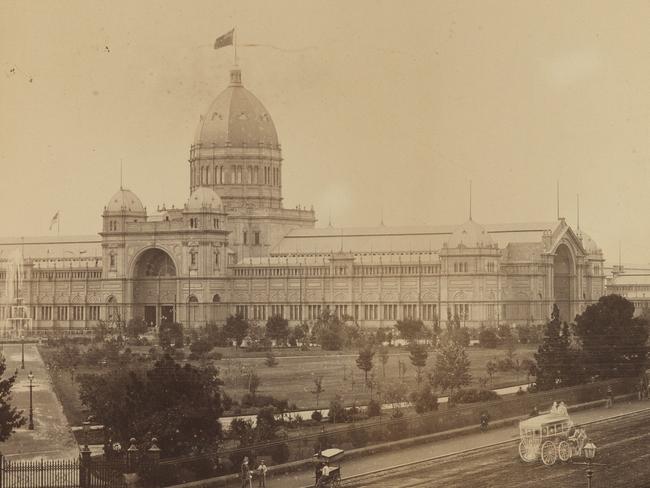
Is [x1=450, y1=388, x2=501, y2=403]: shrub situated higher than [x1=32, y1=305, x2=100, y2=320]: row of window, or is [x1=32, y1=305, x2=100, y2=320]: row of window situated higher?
[x1=32, y1=305, x2=100, y2=320]: row of window

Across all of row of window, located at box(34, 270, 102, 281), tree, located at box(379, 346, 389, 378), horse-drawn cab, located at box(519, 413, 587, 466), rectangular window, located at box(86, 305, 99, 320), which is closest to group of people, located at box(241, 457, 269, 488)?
horse-drawn cab, located at box(519, 413, 587, 466)

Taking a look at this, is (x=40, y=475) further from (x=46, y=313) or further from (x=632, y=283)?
(x=632, y=283)

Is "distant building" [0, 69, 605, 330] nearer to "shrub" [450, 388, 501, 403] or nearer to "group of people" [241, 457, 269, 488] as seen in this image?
"shrub" [450, 388, 501, 403]

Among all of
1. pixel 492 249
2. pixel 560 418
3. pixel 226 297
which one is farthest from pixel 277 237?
pixel 560 418

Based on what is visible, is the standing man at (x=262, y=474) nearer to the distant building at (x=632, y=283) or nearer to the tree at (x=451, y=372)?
the tree at (x=451, y=372)

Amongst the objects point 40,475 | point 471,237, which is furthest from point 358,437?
point 471,237

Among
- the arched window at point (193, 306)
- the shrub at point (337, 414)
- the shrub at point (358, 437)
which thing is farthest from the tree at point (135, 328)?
the shrub at point (358, 437)
